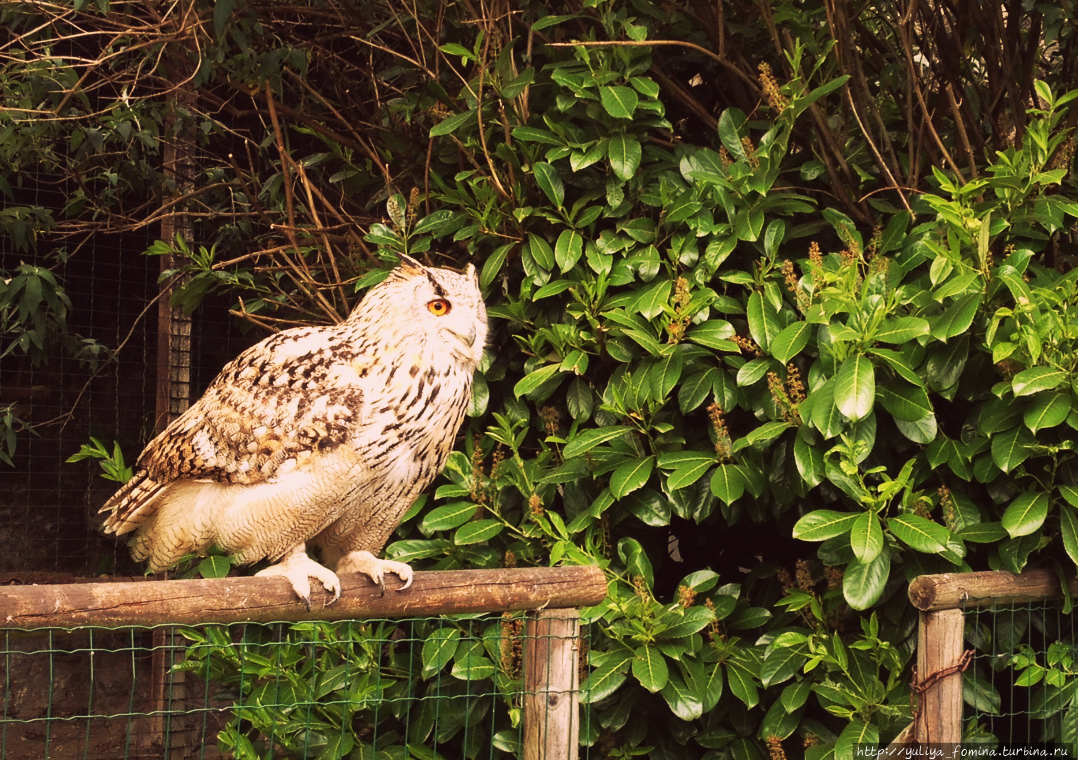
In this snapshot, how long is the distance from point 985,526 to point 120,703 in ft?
11.0

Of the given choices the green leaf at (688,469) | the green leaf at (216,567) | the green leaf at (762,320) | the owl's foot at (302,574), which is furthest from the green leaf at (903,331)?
the green leaf at (216,567)

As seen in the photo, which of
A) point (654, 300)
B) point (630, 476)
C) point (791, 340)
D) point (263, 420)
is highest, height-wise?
point (654, 300)

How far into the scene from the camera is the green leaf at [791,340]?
96.5 inches

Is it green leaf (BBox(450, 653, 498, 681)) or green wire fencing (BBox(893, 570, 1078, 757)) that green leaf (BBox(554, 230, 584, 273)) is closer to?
green leaf (BBox(450, 653, 498, 681))

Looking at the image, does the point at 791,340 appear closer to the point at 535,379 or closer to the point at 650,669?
the point at 535,379

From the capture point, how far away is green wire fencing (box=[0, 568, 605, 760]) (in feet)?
6.04

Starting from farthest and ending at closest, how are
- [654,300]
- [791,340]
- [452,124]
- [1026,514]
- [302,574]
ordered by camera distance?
1. [452,124]
2. [654,300]
3. [791,340]
4. [1026,514]
5. [302,574]

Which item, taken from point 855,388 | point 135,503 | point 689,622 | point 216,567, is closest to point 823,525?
point 855,388

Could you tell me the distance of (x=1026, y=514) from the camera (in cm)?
236

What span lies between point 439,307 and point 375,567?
580 millimetres

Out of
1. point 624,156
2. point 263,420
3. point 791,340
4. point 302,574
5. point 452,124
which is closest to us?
point 302,574

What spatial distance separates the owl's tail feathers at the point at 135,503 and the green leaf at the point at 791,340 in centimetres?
141

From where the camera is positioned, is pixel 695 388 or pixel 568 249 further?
pixel 568 249

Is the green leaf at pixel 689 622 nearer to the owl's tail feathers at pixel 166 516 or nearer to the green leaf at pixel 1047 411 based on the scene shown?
the green leaf at pixel 1047 411
